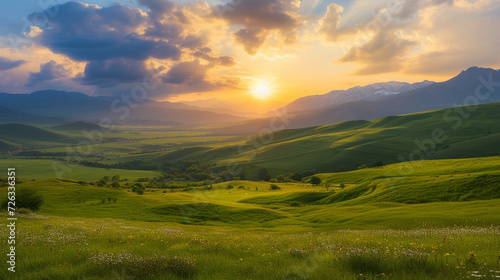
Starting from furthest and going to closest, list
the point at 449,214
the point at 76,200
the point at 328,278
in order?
the point at 76,200 → the point at 449,214 → the point at 328,278

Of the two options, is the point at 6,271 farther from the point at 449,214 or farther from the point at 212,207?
the point at 212,207

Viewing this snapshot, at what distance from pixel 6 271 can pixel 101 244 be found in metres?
3.81

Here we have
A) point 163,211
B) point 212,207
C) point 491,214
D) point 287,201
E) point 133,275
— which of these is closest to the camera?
point 133,275

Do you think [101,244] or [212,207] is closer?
[101,244]

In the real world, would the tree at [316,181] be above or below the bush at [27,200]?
below

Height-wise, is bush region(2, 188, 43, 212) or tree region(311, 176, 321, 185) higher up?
bush region(2, 188, 43, 212)

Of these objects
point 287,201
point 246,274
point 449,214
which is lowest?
point 287,201

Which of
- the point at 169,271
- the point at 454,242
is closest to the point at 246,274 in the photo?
the point at 169,271

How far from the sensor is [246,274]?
825 centimetres

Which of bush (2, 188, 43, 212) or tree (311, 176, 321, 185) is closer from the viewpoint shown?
bush (2, 188, 43, 212)

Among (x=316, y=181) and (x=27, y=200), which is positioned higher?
(x=27, y=200)

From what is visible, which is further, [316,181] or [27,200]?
[316,181]

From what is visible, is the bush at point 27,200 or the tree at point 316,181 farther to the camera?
the tree at point 316,181

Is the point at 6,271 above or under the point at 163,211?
above
